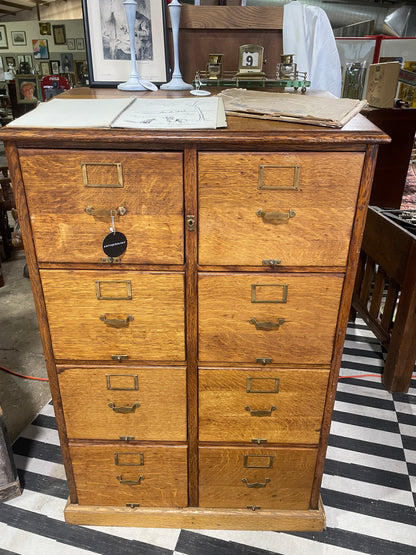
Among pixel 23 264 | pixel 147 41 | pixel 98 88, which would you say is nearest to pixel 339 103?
pixel 147 41

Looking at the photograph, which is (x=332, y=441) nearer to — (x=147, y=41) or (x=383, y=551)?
(x=383, y=551)

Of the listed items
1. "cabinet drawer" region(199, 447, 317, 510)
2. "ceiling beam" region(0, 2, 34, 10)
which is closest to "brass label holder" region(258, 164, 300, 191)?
"cabinet drawer" region(199, 447, 317, 510)

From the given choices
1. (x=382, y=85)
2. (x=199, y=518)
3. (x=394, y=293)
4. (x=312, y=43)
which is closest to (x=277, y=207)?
(x=312, y=43)

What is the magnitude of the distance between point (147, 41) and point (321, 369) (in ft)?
4.04

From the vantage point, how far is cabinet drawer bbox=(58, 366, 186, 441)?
1.29 metres

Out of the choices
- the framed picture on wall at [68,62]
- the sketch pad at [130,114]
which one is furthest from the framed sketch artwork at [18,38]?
the sketch pad at [130,114]

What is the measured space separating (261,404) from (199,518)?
20.9 inches

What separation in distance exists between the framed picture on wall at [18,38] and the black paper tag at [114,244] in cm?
847

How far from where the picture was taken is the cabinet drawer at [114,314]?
1.16 metres

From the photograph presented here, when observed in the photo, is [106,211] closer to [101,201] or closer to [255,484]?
[101,201]

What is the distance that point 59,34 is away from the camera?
754 centimetres

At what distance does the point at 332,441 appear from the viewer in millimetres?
1876

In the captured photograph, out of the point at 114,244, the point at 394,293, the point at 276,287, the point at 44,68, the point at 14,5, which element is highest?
the point at 14,5

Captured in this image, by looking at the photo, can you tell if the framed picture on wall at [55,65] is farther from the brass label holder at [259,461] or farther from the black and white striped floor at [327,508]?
the brass label holder at [259,461]
